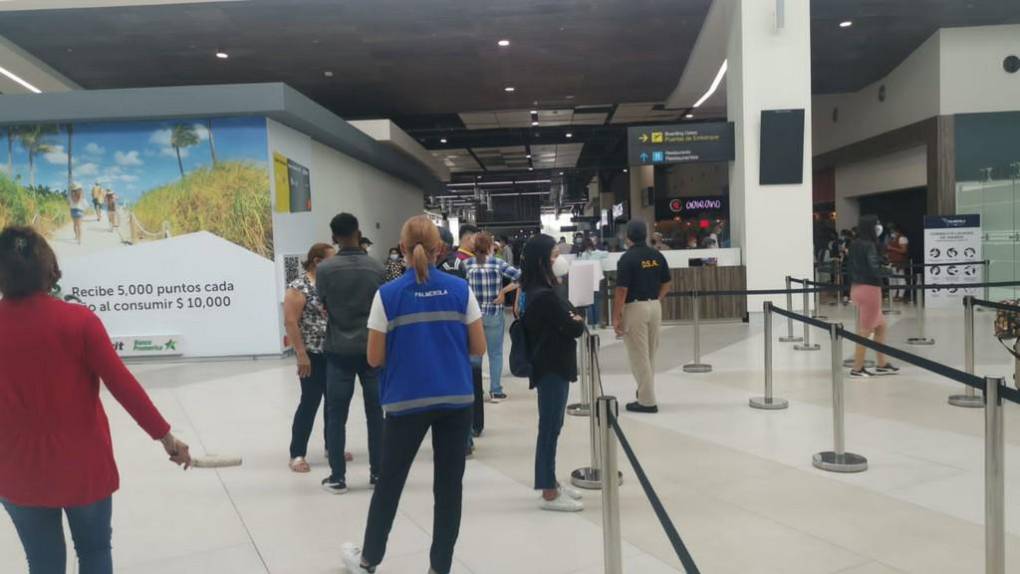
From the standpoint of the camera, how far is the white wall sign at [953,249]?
14867mm

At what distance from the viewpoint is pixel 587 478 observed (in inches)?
191

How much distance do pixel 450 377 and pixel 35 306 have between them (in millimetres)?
1500

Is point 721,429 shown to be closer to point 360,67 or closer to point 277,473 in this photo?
point 277,473

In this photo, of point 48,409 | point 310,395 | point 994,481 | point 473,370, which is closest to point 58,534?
point 48,409

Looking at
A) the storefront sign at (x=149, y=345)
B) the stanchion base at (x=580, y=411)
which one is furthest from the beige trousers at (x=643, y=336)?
the storefront sign at (x=149, y=345)

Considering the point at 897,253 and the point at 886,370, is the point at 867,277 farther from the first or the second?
the point at 897,253

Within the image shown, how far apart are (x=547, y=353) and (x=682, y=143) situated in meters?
10.1

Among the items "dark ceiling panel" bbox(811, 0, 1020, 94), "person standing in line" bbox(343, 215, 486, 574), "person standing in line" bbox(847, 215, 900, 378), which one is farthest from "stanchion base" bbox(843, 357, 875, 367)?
"dark ceiling panel" bbox(811, 0, 1020, 94)

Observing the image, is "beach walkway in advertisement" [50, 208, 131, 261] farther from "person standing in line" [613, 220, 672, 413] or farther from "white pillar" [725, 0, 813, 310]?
"white pillar" [725, 0, 813, 310]

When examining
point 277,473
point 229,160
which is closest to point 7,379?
point 277,473

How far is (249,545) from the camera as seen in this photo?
410cm

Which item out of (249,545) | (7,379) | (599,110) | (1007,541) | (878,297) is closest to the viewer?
(7,379)

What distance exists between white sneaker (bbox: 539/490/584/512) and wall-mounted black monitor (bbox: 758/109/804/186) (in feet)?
32.6

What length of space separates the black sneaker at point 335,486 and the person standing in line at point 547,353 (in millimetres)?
1299
